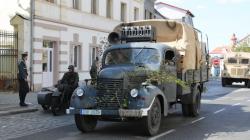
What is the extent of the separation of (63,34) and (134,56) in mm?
16102

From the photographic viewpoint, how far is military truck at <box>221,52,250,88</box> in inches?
1596

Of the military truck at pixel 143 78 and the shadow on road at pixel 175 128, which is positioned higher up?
the military truck at pixel 143 78

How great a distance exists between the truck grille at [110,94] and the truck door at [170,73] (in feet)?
5.10

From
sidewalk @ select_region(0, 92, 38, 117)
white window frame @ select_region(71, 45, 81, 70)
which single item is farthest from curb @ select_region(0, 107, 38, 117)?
white window frame @ select_region(71, 45, 81, 70)

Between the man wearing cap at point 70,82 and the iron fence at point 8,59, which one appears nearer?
the man wearing cap at point 70,82

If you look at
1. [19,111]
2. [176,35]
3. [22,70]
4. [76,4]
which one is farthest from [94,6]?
[176,35]

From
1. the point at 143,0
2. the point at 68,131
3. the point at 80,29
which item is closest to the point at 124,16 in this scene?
the point at 143,0

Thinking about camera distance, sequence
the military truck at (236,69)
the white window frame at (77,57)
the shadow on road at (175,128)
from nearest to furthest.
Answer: the shadow on road at (175,128) < the white window frame at (77,57) < the military truck at (236,69)

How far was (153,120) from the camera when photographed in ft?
39.1

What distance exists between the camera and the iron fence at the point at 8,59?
83.7 feet

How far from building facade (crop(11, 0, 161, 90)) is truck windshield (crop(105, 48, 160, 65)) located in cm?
1260

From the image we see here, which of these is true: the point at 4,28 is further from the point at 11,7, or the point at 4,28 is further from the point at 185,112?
the point at 185,112

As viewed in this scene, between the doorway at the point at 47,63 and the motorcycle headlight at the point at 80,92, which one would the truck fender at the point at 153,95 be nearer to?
the motorcycle headlight at the point at 80,92

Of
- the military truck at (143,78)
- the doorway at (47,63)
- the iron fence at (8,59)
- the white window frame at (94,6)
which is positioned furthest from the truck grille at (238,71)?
the military truck at (143,78)
